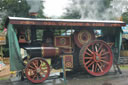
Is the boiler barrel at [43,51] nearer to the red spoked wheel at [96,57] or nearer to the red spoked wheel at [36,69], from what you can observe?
the red spoked wheel at [36,69]

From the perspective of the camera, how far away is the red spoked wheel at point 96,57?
7132 mm

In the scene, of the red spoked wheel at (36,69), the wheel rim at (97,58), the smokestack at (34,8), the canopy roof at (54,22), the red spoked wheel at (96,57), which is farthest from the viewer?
the smokestack at (34,8)

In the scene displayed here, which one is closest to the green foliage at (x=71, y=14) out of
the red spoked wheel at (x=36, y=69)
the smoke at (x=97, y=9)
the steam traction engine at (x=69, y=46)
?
the smoke at (x=97, y=9)

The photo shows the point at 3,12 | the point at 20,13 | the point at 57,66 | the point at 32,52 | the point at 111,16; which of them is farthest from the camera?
the point at 20,13

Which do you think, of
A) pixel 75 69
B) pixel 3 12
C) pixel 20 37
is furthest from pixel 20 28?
pixel 3 12

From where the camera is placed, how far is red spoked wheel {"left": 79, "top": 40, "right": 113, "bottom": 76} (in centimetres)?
713

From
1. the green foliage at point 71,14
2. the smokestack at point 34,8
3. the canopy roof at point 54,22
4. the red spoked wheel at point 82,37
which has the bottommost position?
the red spoked wheel at point 82,37

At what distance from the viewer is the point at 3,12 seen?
59.2ft

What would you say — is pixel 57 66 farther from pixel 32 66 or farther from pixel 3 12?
pixel 3 12

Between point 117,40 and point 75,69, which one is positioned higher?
point 117,40

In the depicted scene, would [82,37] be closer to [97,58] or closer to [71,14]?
[97,58]

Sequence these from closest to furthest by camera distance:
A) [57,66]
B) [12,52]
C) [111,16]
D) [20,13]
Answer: [12,52] < [57,66] < [111,16] < [20,13]

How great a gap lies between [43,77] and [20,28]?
7.54 ft

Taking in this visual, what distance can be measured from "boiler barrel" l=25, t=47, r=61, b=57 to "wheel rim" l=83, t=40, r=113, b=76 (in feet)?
4.10
